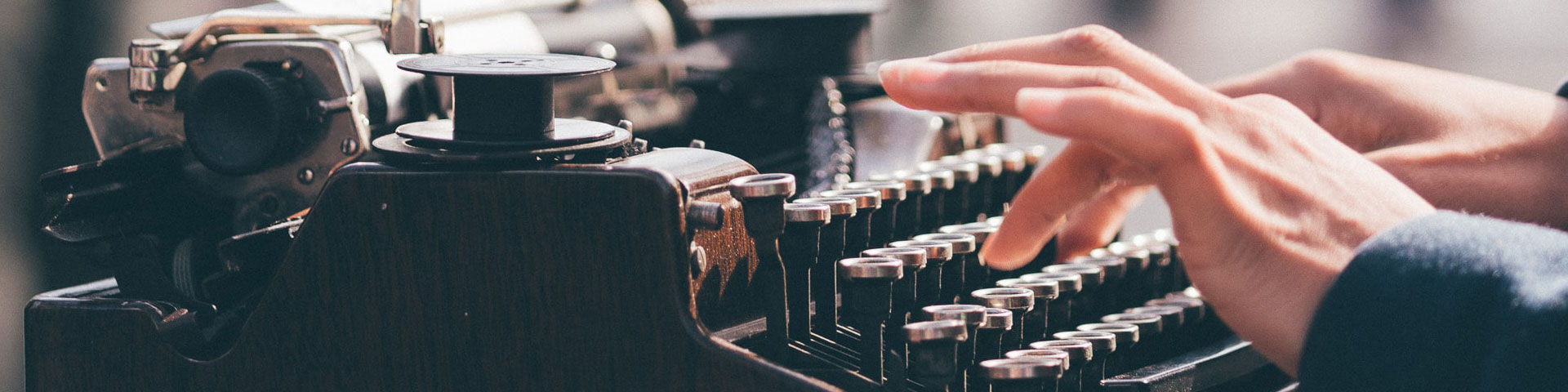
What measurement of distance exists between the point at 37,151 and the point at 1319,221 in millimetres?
1866

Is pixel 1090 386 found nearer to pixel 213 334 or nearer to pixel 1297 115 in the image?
pixel 1297 115

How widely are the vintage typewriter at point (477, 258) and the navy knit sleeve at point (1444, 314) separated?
7.9 inches

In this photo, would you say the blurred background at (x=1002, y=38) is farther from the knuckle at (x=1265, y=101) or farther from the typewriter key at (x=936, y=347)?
the knuckle at (x=1265, y=101)

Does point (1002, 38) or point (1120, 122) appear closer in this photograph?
point (1120, 122)

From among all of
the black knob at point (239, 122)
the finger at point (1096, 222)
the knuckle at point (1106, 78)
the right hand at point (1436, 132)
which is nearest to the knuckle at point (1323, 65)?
the right hand at point (1436, 132)

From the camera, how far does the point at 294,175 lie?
1.13 meters

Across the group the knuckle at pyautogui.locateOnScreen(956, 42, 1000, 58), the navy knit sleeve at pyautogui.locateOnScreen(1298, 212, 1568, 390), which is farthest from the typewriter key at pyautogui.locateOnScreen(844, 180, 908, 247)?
the navy knit sleeve at pyautogui.locateOnScreen(1298, 212, 1568, 390)

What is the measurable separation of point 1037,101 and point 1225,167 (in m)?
0.14

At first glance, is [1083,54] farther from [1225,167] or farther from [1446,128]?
[1446,128]

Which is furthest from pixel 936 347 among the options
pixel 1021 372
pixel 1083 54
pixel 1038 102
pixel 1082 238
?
pixel 1082 238

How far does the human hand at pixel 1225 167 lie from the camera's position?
0.86m

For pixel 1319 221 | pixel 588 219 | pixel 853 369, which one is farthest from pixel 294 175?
pixel 1319 221

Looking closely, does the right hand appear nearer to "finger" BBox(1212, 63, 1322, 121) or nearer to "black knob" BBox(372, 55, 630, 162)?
"finger" BBox(1212, 63, 1322, 121)

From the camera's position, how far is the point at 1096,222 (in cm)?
124
